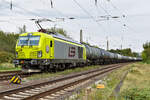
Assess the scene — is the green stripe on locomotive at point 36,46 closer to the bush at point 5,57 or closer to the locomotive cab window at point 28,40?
the locomotive cab window at point 28,40

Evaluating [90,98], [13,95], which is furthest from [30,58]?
[90,98]

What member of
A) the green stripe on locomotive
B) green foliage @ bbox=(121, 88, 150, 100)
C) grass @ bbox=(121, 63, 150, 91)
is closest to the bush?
the green stripe on locomotive

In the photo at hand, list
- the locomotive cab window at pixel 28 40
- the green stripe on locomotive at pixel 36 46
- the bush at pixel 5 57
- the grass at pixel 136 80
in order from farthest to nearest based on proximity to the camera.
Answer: the bush at pixel 5 57, the locomotive cab window at pixel 28 40, the green stripe on locomotive at pixel 36 46, the grass at pixel 136 80

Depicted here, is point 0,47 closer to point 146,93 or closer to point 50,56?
point 50,56

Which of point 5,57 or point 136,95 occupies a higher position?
point 5,57

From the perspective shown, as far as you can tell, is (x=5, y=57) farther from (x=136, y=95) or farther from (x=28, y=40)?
(x=136, y=95)

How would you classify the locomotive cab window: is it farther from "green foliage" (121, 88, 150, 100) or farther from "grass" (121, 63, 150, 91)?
"green foliage" (121, 88, 150, 100)

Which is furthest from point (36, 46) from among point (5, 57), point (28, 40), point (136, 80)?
point (5, 57)

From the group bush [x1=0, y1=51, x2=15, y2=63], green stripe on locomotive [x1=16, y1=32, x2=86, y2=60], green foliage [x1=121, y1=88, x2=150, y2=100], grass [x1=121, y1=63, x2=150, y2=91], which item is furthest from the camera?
bush [x1=0, y1=51, x2=15, y2=63]

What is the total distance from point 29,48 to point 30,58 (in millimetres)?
801

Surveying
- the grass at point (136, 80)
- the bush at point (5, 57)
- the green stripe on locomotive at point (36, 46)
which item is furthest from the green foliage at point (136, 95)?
the bush at point (5, 57)

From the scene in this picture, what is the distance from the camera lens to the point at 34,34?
15328mm

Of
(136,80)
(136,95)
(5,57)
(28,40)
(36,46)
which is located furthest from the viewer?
(5,57)

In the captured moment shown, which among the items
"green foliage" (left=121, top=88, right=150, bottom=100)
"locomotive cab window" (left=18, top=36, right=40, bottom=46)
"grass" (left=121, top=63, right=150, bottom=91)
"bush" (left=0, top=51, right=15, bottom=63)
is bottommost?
"grass" (left=121, top=63, right=150, bottom=91)
